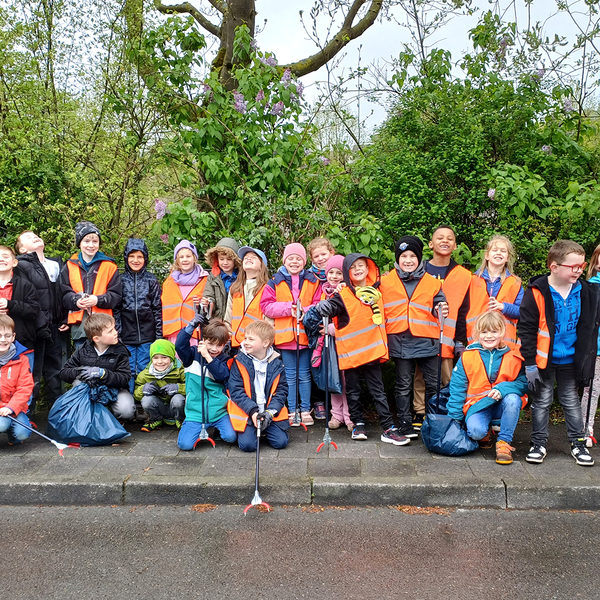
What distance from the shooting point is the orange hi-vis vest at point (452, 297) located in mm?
5922

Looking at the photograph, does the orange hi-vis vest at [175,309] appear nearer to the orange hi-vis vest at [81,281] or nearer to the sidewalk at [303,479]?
the orange hi-vis vest at [81,281]

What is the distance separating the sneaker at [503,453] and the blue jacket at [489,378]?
12.9 inches

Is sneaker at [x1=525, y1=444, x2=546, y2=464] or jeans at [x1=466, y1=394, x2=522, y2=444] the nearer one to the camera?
sneaker at [x1=525, y1=444, x2=546, y2=464]

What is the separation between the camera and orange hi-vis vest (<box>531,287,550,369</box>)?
4996 millimetres

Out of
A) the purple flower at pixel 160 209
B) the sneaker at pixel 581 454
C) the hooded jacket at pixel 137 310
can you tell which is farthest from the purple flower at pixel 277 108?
the sneaker at pixel 581 454

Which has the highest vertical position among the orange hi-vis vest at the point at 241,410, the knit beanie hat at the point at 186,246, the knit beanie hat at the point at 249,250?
the knit beanie hat at the point at 186,246

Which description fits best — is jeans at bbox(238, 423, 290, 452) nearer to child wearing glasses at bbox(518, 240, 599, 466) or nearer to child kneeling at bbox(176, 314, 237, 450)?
child kneeling at bbox(176, 314, 237, 450)

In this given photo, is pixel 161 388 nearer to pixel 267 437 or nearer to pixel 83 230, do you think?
pixel 267 437

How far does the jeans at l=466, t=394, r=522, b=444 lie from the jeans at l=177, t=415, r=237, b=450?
208 centimetres

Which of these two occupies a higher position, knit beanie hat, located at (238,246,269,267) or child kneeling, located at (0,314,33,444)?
knit beanie hat, located at (238,246,269,267)

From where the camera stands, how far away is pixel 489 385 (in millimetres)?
5199

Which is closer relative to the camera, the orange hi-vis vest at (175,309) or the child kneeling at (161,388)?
the child kneeling at (161,388)

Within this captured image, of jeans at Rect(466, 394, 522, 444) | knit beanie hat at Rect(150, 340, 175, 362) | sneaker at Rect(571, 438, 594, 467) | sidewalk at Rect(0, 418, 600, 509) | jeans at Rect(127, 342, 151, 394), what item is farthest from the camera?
jeans at Rect(127, 342, 151, 394)

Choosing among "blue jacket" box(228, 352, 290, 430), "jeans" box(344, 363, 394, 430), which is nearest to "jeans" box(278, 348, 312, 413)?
"jeans" box(344, 363, 394, 430)
